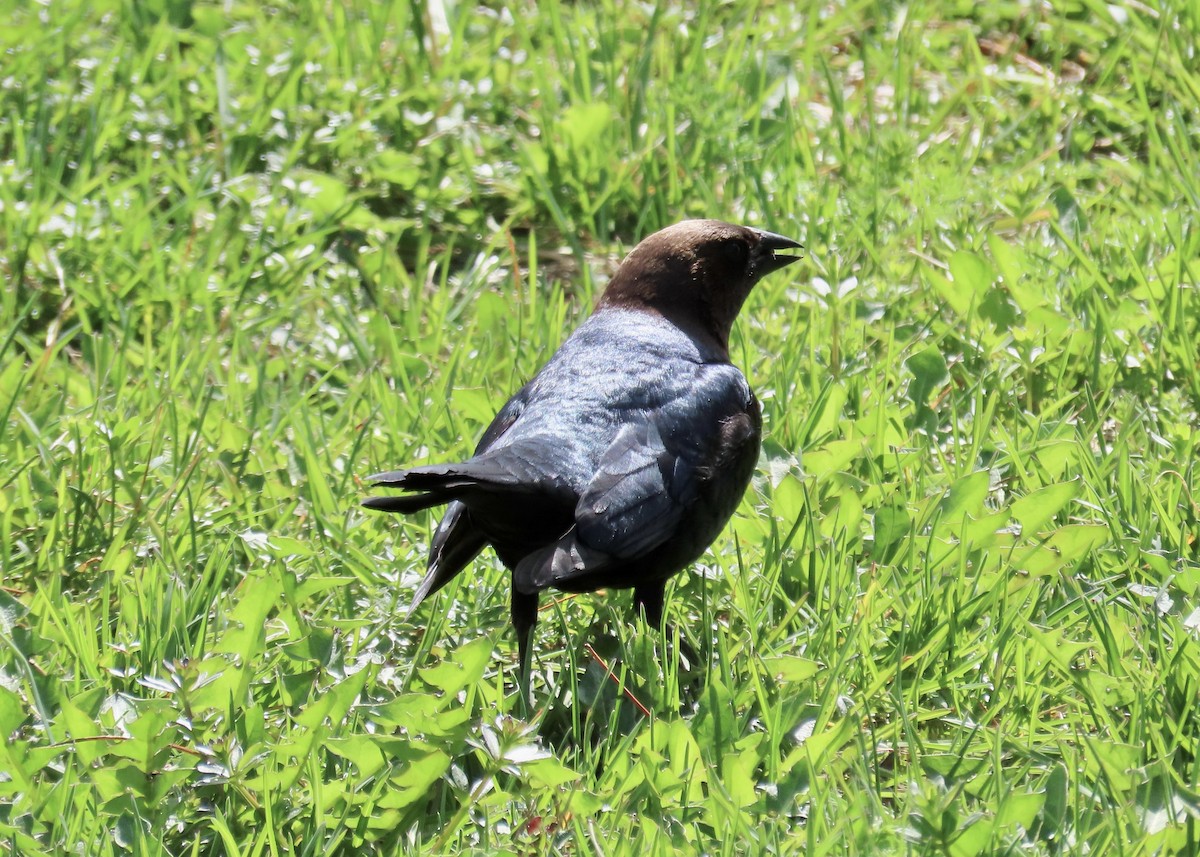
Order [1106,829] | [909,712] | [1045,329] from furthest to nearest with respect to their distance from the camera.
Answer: [1045,329]
[909,712]
[1106,829]

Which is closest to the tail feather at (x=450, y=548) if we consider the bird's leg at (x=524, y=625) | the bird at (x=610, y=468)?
the bird at (x=610, y=468)

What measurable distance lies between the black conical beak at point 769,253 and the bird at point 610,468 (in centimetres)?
27

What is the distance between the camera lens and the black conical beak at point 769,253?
4234 mm

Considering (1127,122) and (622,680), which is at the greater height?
(1127,122)

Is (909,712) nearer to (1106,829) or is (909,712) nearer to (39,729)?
(1106,829)

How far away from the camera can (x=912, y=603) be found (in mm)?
3496

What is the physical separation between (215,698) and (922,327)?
8.08 ft

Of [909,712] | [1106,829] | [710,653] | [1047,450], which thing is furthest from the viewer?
[1047,450]

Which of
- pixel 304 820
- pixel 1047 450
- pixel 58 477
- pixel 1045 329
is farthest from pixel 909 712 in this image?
pixel 58 477

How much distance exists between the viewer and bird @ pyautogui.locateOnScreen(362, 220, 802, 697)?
309 centimetres

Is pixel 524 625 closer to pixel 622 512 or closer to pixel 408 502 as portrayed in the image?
pixel 622 512

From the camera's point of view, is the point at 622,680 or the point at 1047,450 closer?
the point at 622,680

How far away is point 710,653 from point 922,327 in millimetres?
1562

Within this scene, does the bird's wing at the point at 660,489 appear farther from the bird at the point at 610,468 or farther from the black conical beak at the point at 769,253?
the black conical beak at the point at 769,253
